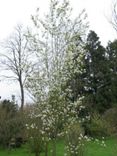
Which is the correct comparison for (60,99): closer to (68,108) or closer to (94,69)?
(68,108)

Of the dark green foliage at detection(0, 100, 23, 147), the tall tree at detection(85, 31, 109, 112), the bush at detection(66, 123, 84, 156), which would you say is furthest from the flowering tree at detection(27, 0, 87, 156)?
the tall tree at detection(85, 31, 109, 112)

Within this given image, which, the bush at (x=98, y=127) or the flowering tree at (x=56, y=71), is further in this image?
the bush at (x=98, y=127)

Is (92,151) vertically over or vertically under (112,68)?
under

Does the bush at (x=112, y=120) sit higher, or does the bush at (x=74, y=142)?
the bush at (x=112, y=120)

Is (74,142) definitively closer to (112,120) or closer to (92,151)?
(92,151)

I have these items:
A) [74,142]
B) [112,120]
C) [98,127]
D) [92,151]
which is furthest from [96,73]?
[74,142]

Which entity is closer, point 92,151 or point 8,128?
point 92,151

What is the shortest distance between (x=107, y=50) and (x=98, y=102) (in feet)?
24.0

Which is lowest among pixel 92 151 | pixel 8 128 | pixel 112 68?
pixel 92 151

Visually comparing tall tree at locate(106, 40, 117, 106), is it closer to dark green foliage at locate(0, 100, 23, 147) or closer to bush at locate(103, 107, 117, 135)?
bush at locate(103, 107, 117, 135)

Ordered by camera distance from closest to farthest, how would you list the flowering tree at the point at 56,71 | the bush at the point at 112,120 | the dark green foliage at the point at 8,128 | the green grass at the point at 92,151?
the flowering tree at the point at 56,71 < the green grass at the point at 92,151 < the dark green foliage at the point at 8,128 < the bush at the point at 112,120

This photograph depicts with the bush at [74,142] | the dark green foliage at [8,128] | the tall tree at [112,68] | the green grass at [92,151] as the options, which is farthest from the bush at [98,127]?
the bush at [74,142]

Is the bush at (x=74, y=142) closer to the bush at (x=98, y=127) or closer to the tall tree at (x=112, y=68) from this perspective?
the bush at (x=98, y=127)

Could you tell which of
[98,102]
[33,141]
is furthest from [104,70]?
[33,141]
